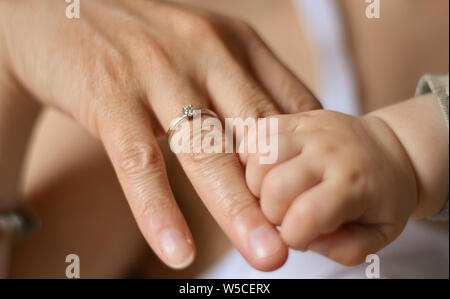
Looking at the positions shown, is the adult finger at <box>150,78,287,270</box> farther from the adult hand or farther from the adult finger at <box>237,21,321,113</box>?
the adult finger at <box>237,21,321,113</box>

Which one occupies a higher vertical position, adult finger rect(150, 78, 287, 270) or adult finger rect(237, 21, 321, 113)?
adult finger rect(237, 21, 321, 113)

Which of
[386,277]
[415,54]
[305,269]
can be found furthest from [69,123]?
[415,54]

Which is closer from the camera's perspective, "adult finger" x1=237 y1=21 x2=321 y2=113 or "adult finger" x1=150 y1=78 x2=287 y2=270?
"adult finger" x1=150 y1=78 x2=287 y2=270

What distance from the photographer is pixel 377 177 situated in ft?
1.49

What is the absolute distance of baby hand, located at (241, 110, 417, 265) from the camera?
0.42m

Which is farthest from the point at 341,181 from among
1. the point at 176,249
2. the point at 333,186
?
the point at 176,249

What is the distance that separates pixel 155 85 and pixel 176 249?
0.67 ft

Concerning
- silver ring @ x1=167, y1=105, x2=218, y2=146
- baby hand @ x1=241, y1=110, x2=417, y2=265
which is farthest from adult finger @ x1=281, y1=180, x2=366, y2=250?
silver ring @ x1=167, y1=105, x2=218, y2=146

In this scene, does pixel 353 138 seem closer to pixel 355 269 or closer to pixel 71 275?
pixel 355 269

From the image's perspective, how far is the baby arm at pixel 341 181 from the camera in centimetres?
43

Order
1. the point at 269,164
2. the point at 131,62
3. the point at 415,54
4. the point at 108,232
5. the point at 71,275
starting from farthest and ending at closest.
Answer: the point at 415,54, the point at 108,232, the point at 71,275, the point at 131,62, the point at 269,164

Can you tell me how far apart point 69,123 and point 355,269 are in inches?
21.0

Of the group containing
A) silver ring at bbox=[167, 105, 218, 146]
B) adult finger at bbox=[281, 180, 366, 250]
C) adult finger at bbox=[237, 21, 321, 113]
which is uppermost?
adult finger at bbox=[237, 21, 321, 113]

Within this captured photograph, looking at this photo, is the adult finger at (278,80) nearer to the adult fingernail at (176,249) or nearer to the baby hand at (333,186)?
the baby hand at (333,186)
